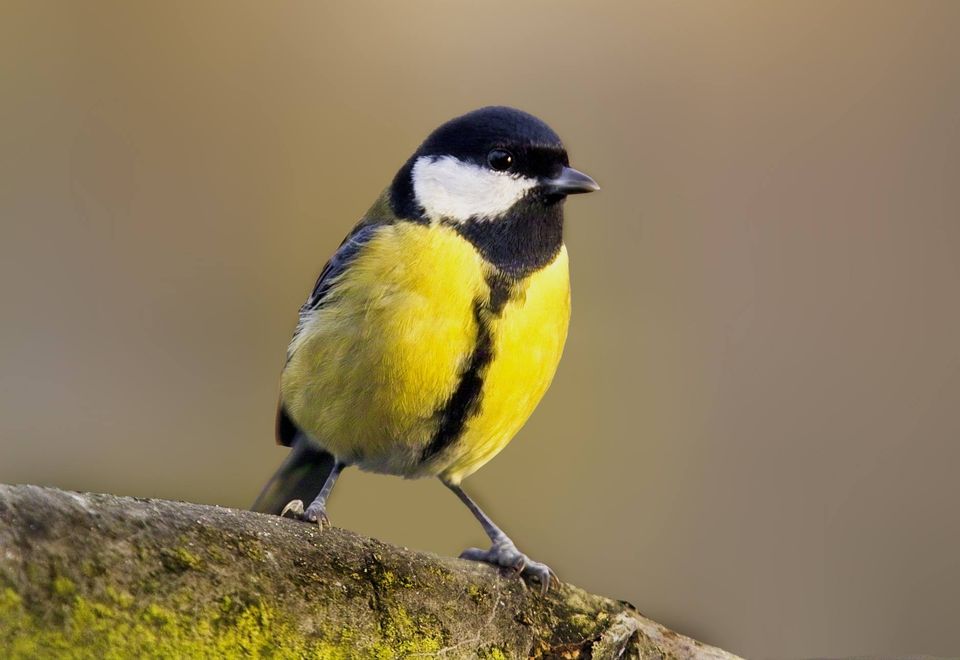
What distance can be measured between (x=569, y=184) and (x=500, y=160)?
6.7 inches

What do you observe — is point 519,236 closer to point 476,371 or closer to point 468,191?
point 468,191

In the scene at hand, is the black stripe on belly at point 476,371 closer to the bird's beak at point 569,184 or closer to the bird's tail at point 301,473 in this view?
the bird's beak at point 569,184

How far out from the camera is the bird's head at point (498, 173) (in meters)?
2.40

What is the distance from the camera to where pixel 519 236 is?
2.38 metres

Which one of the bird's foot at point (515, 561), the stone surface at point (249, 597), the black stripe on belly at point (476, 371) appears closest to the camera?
the stone surface at point (249, 597)

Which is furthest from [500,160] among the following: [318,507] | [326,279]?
[318,507]

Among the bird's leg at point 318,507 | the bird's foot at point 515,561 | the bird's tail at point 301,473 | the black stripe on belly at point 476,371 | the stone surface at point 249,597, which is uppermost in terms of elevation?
the black stripe on belly at point 476,371

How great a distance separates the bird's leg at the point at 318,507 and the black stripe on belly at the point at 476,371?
297mm

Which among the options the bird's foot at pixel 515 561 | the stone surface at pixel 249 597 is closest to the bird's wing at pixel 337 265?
the bird's foot at pixel 515 561

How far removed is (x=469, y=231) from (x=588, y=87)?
2.67m

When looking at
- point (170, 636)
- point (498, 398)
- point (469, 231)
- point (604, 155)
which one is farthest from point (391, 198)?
point (604, 155)

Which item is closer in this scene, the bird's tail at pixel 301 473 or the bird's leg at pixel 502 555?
the bird's leg at pixel 502 555

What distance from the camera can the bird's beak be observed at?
2381mm

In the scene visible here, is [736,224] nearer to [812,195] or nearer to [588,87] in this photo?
[812,195]
